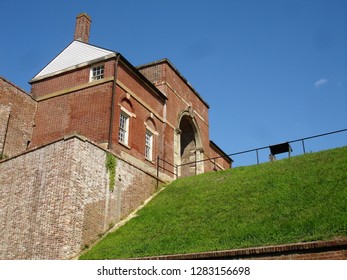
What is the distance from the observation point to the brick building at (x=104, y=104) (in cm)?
2070

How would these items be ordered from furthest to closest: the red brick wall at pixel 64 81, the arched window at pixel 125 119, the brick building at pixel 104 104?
the red brick wall at pixel 64 81
the arched window at pixel 125 119
the brick building at pixel 104 104

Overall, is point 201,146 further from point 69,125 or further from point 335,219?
point 335,219

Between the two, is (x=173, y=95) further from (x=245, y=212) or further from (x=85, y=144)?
(x=245, y=212)

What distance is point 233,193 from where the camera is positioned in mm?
16500

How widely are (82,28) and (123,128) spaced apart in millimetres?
9369

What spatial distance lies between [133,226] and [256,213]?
5121 mm

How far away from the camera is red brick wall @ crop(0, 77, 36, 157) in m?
20.6

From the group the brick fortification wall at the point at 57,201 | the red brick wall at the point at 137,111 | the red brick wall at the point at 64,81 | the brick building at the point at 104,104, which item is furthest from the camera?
the red brick wall at the point at 64,81

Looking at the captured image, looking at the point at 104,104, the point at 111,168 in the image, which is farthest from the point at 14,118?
the point at 111,168

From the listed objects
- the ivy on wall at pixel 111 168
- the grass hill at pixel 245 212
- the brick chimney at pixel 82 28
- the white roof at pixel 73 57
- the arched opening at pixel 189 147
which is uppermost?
the brick chimney at pixel 82 28

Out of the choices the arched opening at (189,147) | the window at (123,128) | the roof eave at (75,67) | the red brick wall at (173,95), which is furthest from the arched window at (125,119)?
the arched opening at (189,147)

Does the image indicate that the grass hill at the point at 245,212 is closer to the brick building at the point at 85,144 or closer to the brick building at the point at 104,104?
the brick building at the point at 85,144

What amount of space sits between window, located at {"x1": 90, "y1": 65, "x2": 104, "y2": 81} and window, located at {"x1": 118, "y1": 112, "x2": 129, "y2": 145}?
2453 millimetres
